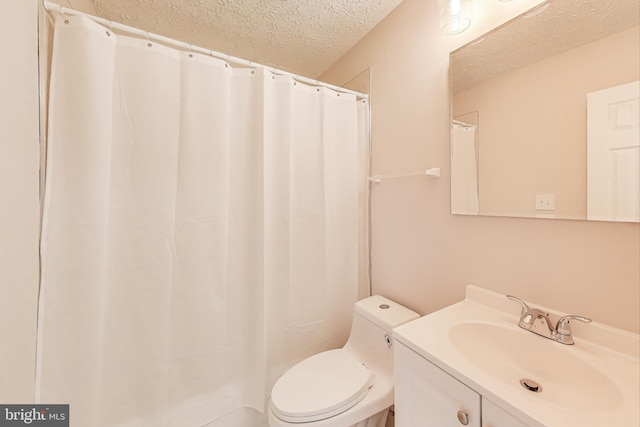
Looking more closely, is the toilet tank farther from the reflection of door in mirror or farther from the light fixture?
the light fixture

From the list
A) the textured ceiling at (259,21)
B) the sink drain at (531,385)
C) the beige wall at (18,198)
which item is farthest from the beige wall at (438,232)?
the beige wall at (18,198)

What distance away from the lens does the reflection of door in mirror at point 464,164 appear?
3.27 feet

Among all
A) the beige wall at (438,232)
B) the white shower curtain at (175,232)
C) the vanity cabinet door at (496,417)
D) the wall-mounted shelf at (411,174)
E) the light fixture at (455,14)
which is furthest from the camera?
the wall-mounted shelf at (411,174)

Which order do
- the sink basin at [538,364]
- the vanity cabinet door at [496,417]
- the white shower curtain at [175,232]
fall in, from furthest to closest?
1. the white shower curtain at [175,232]
2. the sink basin at [538,364]
3. the vanity cabinet door at [496,417]

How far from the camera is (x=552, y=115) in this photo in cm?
79

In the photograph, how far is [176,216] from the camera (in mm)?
1049

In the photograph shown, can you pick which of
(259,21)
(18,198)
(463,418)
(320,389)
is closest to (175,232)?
(18,198)

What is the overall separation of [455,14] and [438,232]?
3.09ft

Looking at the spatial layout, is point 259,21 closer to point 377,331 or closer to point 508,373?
point 377,331

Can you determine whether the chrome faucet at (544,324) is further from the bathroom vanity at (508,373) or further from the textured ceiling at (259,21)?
the textured ceiling at (259,21)

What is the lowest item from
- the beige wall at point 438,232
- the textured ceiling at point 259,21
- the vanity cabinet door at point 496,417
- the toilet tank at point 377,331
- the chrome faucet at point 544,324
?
the toilet tank at point 377,331

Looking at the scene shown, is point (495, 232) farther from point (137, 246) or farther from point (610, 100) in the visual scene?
point (137, 246)

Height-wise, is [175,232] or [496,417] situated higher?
[175,232]

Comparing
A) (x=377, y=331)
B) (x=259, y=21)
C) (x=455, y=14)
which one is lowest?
(x=377, y=331)
